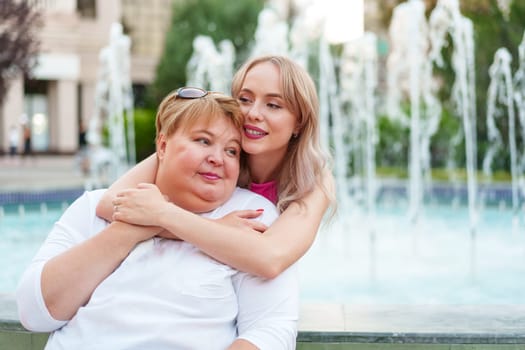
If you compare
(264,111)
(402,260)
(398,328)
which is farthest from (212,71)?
(264,111)

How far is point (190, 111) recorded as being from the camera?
6.48 ft

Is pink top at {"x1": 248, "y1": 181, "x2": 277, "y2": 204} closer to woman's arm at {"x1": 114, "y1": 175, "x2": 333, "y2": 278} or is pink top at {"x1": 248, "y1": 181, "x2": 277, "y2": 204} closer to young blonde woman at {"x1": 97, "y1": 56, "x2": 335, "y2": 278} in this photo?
young blonde woman at {"x1": 97, "y1": 56, "x2": 335, "y2": 278}

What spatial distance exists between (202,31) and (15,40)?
34.5 ft

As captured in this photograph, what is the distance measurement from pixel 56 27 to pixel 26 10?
44.1 ft

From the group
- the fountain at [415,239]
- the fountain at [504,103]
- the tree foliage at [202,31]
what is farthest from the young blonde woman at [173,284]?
the tree foliage at [202,31]

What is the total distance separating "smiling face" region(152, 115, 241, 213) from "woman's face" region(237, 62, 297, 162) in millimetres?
96

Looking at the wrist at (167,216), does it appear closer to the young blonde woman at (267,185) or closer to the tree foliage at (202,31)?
the young blonde woman at (267,185)

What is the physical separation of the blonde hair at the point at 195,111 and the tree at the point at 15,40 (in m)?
13.9

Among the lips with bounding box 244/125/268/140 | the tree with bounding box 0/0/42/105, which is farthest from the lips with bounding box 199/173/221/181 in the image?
the tree with bounding box 0/0/42/105

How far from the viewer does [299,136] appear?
224cm

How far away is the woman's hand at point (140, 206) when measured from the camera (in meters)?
1.93

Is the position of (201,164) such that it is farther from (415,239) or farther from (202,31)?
(202,31)

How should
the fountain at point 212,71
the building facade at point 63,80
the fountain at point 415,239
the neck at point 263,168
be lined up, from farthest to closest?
the building facade at point 63,80 < the fountain at point 212,71 < the fountain at point 415,239 < the neck at point 263,168

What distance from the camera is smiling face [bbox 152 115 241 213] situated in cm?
198
